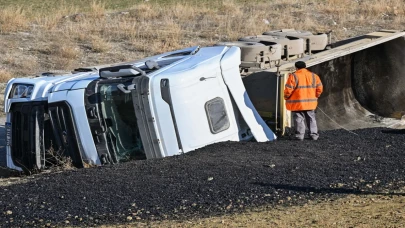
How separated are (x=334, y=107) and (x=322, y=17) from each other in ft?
38.9

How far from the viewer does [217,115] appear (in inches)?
379

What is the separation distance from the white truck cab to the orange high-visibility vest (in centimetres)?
57

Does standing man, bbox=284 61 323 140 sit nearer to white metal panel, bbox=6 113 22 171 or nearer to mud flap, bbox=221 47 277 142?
mud flap, bbox=221 47 277 142

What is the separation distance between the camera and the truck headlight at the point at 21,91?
9.92 metres

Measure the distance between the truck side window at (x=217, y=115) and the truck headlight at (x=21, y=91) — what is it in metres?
2.14

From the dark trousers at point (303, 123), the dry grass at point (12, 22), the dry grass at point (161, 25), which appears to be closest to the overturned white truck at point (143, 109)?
the dark trousers at point (303, 123)

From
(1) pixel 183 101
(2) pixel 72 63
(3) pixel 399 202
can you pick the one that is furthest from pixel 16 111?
(2) pixel 72 63

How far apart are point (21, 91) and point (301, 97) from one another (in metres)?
3.42

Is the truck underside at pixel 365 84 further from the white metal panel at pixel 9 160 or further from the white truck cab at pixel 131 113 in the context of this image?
the white metal panel at pixel 9 160

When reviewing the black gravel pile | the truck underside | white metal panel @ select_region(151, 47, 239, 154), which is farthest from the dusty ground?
the truck underside

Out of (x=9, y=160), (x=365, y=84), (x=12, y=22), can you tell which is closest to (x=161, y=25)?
(x=12, y=22)

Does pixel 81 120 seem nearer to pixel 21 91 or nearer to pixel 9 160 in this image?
pixel 21 91

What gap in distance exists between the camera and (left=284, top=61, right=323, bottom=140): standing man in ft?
34.1

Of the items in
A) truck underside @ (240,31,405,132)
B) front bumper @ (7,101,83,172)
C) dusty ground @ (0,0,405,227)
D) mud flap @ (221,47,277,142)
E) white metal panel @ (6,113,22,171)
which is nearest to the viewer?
dusty ground @ (0,0,405,227)
